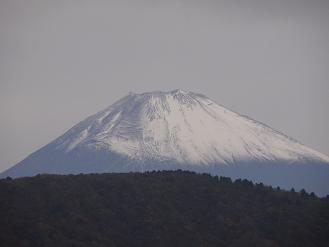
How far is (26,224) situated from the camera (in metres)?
108

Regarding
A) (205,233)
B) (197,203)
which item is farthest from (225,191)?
(205,233)

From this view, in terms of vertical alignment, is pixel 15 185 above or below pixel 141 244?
above

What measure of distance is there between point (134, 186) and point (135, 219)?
10.2 m

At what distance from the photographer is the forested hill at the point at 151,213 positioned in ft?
360

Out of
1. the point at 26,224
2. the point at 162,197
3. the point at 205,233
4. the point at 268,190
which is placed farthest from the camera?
the point at 268,190

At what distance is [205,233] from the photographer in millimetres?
115688

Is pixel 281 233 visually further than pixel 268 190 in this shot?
No

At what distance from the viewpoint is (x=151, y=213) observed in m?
120

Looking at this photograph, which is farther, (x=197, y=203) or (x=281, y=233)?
(x=197, y=203)

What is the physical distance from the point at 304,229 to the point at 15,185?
39063mm

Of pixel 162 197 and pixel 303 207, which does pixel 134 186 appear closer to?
pixel 162 197

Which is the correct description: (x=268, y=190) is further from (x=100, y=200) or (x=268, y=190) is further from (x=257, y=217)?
(x=100, y=200)

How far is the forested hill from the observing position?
360 feet

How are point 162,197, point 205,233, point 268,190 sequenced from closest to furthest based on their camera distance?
point 205,233
point 162,197
point 268,190
